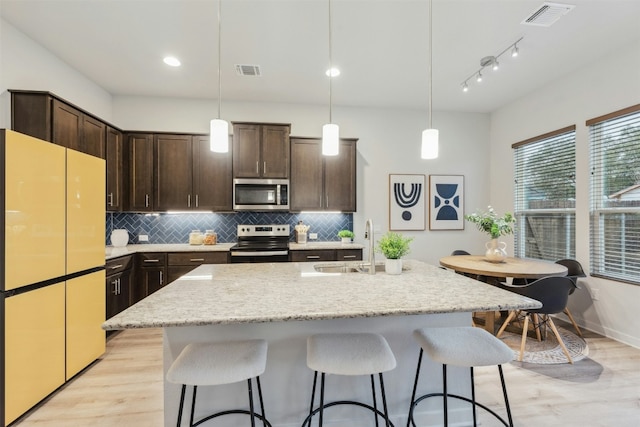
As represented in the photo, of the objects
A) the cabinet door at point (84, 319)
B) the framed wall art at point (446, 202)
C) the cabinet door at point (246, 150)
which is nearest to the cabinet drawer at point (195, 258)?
the cabinet door at point (84, 319)

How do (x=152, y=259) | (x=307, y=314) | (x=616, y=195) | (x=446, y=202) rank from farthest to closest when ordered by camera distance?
(x=446, y=202) < (x=152, y=259) < (x=616, y=195) < (x=307, y=314)

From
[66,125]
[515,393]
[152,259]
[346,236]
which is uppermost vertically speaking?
[66,125]

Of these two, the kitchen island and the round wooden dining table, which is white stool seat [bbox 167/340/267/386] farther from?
the round wooden dining table

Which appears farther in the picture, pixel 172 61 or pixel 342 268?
Result: pixel 172 61

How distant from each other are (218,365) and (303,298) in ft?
1.55

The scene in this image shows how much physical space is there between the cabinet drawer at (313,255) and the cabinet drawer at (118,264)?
1.89m

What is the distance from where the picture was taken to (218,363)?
1.29 meters

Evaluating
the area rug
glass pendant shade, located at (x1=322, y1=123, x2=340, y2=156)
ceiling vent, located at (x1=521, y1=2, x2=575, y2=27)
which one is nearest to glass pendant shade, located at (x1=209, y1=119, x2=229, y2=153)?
glass pendant shade, located at (x1=322, y1=123, x2=340, y2=156)

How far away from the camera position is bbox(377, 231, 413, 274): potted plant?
197 centimetres

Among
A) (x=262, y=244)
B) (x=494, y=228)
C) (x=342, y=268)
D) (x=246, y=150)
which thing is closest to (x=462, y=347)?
(x=342, y=268)

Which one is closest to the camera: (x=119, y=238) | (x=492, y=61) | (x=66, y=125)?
(x=66, y=125)

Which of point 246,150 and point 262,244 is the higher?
point 246,150

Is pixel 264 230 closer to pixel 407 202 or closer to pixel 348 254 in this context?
pixel 348 254

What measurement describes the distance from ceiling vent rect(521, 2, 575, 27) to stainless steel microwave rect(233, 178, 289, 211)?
293 cm
